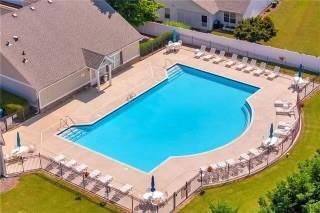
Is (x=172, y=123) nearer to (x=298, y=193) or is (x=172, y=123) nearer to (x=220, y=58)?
(x=220, y=58)

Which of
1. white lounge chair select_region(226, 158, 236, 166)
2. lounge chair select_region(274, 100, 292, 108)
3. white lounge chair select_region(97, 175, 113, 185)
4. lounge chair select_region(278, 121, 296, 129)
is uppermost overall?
lounge chair select_region(274, 100, 292, 108)

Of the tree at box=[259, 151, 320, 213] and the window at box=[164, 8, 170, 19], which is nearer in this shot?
the tree at box=[259, 151, 320, 213]

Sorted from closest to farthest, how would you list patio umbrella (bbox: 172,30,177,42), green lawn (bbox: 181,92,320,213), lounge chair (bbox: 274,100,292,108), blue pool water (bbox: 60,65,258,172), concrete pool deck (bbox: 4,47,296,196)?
green lawn (bbox: 181,92,320,213), concrete pool deck (bbox: 4,47,296,196), blue pool water (bbox: 60,65,258,172), lounge chair (bbox: 274,100,292,108), patio umbrella (bbox: 172,30,177,42)

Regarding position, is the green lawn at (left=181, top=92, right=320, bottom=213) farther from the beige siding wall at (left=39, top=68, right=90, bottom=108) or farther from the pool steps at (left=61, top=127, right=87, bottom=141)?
the beige siding wall at (left=39, top=68, right=90, bottom=108)

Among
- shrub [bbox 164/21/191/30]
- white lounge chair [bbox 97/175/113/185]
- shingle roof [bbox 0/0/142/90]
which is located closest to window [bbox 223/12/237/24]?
shrub [bbox 164/21/191/30]

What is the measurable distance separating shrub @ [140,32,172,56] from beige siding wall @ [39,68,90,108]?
7685 mm

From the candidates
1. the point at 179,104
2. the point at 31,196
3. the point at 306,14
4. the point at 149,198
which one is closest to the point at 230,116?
the point at 179,104

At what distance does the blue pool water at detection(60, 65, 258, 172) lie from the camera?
42.4 m

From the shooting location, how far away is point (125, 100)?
47.8 meters

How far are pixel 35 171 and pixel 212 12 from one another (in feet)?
91.0

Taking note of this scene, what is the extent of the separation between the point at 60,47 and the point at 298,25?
1010 inches

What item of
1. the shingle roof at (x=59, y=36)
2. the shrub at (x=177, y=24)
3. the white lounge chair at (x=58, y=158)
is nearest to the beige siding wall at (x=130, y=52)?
the shingle roof at (x=59, y=36)

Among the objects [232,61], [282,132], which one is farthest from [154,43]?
[282,132]

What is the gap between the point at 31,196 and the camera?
36.9 m
